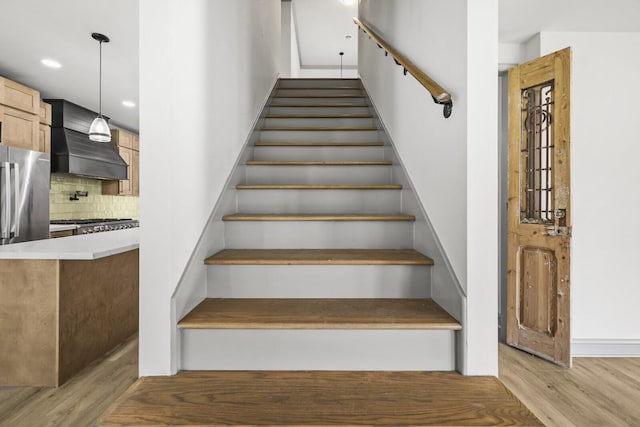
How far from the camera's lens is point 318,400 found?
1.09m

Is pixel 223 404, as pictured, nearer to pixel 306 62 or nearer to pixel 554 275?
pixel 554 275

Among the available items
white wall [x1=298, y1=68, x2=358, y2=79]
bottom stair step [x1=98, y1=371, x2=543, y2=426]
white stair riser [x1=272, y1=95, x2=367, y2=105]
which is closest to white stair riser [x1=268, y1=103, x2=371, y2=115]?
white stair riser [x1=272, y1=95, x2=367, y2=105]

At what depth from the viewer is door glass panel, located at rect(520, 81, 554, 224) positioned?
8.24 ft

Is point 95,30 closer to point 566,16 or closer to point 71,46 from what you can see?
point 71,46

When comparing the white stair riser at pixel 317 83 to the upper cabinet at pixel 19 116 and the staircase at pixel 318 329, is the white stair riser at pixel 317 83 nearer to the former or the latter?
the staircase at pixel 318 329

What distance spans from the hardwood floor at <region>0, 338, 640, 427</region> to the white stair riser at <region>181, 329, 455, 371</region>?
89cm

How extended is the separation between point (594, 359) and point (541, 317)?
58 centimetres

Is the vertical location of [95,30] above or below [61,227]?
above

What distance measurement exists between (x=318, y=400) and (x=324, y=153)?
1.88 meters

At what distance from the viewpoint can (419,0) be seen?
1.88m

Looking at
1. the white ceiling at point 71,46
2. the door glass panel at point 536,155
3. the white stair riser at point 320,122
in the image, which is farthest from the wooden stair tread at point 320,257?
the white ceiling at point 71,46

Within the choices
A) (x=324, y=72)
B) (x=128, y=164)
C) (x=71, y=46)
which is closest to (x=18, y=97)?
(x=71, y=46)

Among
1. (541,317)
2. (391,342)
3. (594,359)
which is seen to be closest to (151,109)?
(391,342)

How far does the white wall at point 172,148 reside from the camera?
121cm
